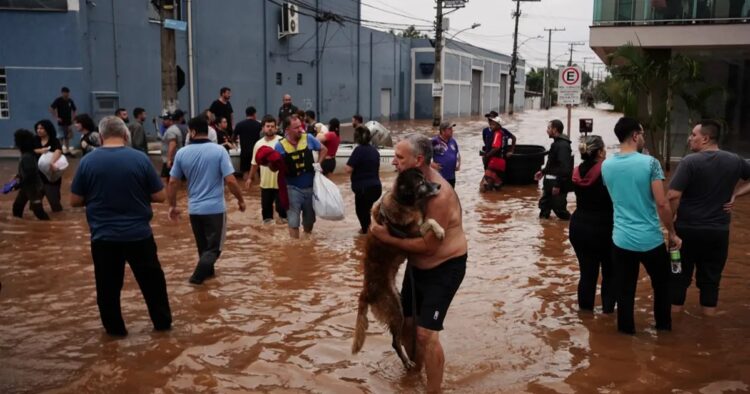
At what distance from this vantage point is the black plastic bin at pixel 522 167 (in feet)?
47.4

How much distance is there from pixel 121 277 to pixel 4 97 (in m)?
16.1

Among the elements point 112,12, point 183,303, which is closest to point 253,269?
point 183,303

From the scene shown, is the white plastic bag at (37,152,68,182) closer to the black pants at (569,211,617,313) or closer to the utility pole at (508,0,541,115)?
the black pants at (569,211,617,313)

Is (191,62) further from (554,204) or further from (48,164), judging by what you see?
(554,204)

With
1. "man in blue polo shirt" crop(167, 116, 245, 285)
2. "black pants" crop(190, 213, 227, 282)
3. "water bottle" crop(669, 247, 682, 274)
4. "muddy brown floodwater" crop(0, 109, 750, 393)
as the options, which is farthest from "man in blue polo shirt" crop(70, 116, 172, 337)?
"water bottle" crop(669, 247, 682, 274)

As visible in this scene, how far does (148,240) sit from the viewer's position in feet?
17.8

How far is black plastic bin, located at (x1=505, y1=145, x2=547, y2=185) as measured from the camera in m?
14.4

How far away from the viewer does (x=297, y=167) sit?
8531 millimetres

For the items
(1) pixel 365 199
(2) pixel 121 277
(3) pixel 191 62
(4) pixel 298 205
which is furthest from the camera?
(3) pixel 191 62

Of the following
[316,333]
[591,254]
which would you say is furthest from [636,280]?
[316,333]

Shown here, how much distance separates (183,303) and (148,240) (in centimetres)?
123

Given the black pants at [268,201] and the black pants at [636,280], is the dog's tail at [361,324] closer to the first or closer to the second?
the black pants at [636,280]

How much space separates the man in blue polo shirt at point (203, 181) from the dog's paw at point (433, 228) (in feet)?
Result: 10.1

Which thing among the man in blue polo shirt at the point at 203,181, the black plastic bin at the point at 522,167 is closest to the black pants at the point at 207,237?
the man in blue polo shirt at the point at 203,181
